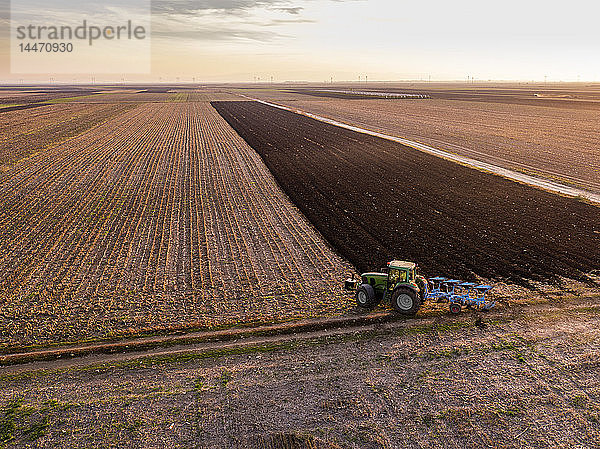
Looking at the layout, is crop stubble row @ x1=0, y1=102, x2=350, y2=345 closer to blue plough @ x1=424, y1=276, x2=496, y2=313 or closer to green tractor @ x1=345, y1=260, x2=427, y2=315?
green tractor @ x1=345, y1=260, x2=427, y2=315

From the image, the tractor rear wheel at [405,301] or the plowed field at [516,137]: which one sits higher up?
the plowed field at [516,137]

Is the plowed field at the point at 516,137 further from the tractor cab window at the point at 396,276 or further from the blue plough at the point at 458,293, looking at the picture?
the tractor cab window at the point at 396,276

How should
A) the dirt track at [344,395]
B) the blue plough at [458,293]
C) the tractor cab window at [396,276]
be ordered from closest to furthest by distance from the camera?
the dirt track at [344,395] < the tractor cab window at [396,276] < the blue plough at [458,293]

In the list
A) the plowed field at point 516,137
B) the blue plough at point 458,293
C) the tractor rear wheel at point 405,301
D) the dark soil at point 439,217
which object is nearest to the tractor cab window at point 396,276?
the tractor rear wheel at point 405,301

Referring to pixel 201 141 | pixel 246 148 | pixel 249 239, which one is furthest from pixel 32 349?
pixel 201 141

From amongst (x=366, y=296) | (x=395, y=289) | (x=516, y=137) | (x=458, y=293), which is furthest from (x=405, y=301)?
(x=516, y=137)

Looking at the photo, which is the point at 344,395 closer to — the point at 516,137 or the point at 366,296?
the point at 366,296

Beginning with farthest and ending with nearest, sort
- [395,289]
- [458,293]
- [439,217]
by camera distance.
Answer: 1. [439,217]
2. [458,293]
3. [395,289]
